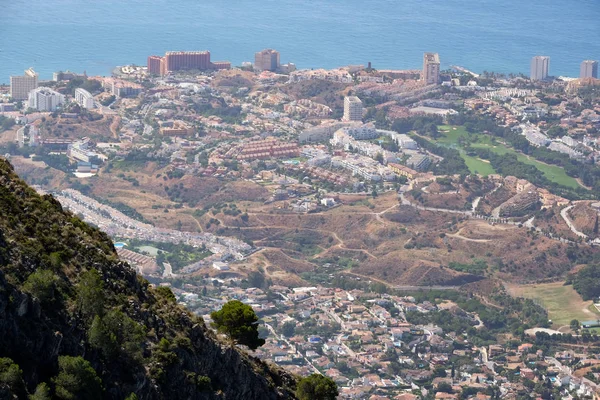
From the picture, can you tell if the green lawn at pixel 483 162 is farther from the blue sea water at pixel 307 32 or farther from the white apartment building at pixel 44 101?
the blue sea water at pixel 307 32

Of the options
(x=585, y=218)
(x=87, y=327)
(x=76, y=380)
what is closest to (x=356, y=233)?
(x=585, y=218)

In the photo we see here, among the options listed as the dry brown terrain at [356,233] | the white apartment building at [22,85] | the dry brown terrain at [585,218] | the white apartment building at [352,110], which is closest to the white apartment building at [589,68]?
the white apartment building at [352,110]

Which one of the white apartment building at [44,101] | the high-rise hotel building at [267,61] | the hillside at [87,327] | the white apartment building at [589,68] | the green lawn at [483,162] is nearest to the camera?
the hillside at [87,327]

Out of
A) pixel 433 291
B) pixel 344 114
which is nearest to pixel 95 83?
pixel 344 114

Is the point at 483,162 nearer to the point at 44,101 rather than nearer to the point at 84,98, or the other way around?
the point at 84,98

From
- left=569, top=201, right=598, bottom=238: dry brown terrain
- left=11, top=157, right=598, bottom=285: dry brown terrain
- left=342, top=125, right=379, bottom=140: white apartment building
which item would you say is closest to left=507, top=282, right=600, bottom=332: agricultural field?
left=11, top=157, right=598, bottom=285: dry brown terrain

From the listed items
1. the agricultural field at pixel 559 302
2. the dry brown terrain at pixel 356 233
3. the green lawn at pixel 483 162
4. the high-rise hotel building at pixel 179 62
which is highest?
the high-rise hotel building at pixel 179 62
